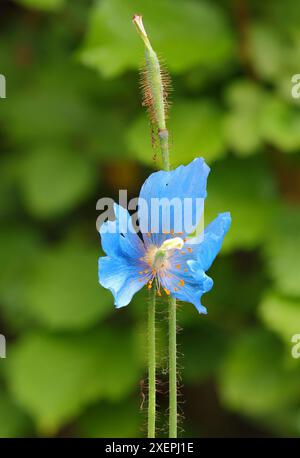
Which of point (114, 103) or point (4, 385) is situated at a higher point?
point (114, 103)

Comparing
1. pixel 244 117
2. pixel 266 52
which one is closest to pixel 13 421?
pixel 244 117

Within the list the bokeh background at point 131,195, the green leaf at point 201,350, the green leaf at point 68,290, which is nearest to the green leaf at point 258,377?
the bokeh background at point 131,195

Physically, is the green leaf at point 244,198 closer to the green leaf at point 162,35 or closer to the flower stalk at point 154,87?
the green leaf at point 162,35

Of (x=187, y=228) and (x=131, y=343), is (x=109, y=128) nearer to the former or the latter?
(x=131, y=343)

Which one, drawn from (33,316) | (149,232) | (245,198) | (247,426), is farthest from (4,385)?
(149,232)

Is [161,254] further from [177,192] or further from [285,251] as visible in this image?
[285,251]
